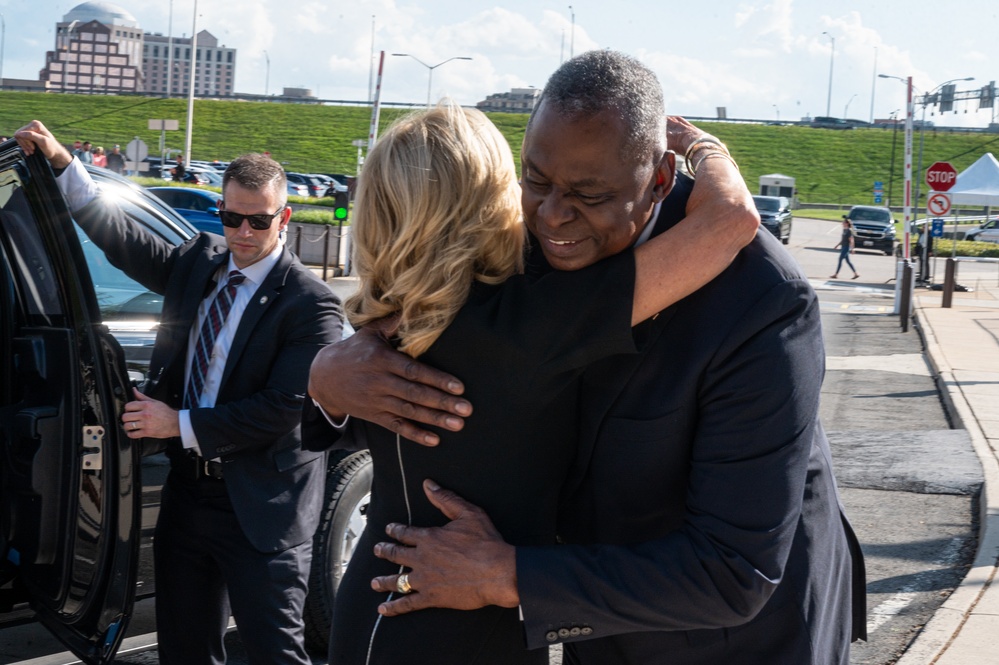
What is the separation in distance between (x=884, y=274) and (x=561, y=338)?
104 ft

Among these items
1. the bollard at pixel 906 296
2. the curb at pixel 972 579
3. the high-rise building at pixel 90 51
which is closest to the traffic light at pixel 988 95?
the bollard at pixel 906 296

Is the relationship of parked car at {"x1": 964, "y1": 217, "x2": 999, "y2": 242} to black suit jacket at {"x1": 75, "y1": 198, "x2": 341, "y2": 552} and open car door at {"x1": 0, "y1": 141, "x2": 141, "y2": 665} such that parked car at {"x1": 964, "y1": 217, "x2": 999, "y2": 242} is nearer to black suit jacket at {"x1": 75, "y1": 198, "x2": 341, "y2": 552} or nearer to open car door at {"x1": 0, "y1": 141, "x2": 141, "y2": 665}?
black suit jacket at {"x1": 75, "y1": 198, "x2": 341, "y2": 552}

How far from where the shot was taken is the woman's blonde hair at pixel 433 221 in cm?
181

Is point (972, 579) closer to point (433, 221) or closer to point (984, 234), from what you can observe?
point (433, 221)

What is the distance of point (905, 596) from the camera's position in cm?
539

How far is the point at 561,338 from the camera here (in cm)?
175

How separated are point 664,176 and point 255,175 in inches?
88.6

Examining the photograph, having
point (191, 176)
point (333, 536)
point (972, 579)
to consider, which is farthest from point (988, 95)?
point (333, 536)

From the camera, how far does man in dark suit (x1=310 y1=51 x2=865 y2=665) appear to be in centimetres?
166

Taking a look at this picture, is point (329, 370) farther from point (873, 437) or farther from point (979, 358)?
point (979, 358)

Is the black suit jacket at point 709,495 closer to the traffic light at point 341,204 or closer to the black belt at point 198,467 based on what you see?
the black belt at point 198,467

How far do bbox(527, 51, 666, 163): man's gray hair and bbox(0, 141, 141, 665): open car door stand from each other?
2018 mm

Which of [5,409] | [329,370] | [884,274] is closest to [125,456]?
[5,409]

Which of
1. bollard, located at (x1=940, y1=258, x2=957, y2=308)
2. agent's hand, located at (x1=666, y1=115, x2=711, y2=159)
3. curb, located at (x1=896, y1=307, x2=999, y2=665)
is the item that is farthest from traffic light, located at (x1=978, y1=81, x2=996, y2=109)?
agent's hand, located at (x1=666, y1=115, x2=711, y2=159)
